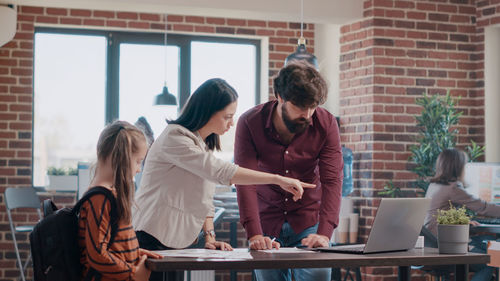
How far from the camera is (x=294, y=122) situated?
290 centimetres

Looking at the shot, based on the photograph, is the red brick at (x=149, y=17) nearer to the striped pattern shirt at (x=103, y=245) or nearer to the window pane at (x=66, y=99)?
the window pane at (x=66, y=99)

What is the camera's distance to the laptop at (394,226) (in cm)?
252

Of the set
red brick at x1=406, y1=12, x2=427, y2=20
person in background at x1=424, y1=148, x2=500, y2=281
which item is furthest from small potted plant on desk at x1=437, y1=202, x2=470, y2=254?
red brick at x1=406, y1=12, x2=427, y2=20

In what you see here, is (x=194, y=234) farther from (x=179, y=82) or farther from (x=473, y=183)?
(x=179, y=82)

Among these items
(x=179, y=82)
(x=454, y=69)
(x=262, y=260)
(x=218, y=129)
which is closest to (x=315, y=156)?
(x=218, y=129)

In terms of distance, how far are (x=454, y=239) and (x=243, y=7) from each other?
150 inches

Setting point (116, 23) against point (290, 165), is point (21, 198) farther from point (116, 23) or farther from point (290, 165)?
point (290, 165)

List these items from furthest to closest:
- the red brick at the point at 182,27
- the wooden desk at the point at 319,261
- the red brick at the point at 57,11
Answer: the red brick at the point at 182,27 < the red brick at the point at 57,11 < the wooden desk at the point at 319,261

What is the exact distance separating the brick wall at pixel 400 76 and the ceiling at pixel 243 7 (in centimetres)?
21

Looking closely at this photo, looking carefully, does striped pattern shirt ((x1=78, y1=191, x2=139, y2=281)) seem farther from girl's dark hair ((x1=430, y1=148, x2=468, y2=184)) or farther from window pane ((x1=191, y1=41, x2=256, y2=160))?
window pane ((x1=191, y1=41, x2=256, y2=160))

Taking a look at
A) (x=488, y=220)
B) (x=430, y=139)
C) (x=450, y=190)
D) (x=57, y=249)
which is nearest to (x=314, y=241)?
(x=57, y=249)

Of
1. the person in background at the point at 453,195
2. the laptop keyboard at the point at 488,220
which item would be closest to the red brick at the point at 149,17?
the person in background at the point at 453,195

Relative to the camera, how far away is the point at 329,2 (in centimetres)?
625

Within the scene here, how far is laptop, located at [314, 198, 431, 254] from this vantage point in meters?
2.52
